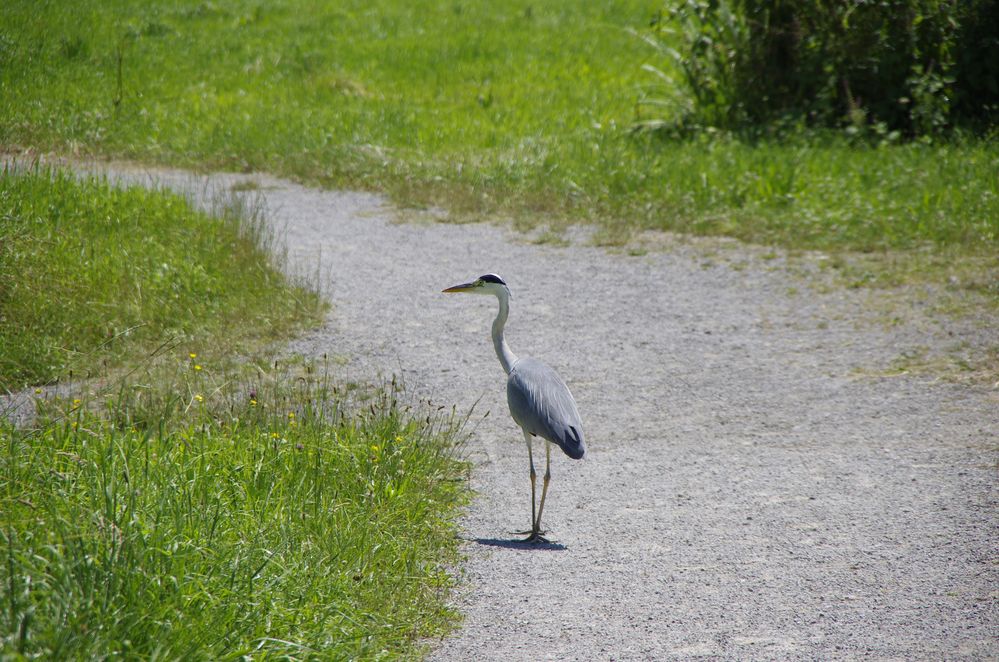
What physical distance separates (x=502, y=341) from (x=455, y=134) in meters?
9.04

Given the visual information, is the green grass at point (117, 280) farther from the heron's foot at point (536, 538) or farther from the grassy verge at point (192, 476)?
the heron's foot at point (536, 538)

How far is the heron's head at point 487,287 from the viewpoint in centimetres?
632

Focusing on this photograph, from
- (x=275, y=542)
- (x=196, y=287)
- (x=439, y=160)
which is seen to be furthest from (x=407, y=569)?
(x=439, y=160)

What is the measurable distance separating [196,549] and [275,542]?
69 centimetres

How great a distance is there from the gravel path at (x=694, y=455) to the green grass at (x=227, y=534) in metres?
0.33

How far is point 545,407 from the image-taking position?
5.52 meters

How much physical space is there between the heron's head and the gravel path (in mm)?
1016

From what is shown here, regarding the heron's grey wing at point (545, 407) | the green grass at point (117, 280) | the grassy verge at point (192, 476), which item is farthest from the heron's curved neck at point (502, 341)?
the green grass at point (117, 280)

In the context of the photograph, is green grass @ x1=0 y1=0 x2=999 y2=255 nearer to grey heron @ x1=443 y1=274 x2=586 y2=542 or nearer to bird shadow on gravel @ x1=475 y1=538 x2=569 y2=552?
grey heron @ x1=443 y1=274 x2=586 y2=542

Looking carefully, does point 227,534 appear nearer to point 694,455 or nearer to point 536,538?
point 536,538

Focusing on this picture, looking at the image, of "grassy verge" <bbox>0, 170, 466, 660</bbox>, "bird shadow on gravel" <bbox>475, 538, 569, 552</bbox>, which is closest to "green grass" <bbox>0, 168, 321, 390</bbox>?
"grassy verge" <bbox>0, 170, 466, 660</bbox>

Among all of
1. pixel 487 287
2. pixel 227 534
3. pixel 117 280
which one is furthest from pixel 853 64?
pixel 227 534

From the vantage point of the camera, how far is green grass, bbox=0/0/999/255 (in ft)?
34.6

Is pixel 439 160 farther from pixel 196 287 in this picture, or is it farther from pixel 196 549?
pixel 196 549
